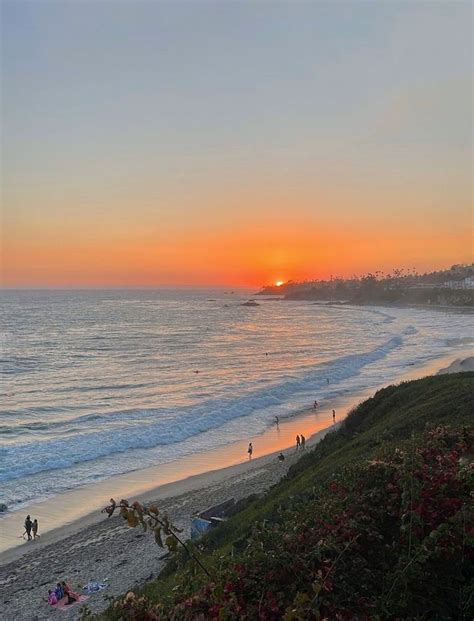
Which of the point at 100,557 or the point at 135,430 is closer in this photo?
the point at 100,557

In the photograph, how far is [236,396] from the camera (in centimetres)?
3684

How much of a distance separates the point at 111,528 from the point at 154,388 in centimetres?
2317

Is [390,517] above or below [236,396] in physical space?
above

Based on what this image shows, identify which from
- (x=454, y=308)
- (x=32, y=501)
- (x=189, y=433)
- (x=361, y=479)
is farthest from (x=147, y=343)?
(x=454, y=308)

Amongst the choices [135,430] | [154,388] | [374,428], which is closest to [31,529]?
[374,428]

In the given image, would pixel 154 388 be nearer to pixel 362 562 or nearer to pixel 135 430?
pixel 135 430

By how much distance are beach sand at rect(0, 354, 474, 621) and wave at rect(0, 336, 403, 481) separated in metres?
3.38

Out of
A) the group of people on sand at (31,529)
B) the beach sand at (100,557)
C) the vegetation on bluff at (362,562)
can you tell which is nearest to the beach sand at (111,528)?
the beach sand at (100,557)

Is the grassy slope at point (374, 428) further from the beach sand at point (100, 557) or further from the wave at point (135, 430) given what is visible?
the wave at point (135, 430)

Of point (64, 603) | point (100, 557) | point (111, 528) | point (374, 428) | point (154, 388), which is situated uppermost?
point (374, 428)

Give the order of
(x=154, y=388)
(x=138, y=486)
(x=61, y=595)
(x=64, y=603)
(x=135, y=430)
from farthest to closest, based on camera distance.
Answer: (x=154, y=388)
(x=135, y=430)
(x=138, y=486)
(x=61, y=595)
(x=64, y=603)

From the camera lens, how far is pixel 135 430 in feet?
93.4

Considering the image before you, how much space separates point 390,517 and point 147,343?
65004mm

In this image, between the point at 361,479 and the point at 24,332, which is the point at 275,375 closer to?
the point at 361,479
